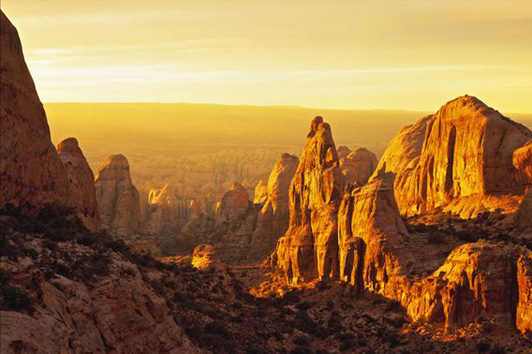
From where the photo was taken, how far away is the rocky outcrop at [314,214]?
71.1 meters

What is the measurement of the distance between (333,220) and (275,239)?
31.3 metres

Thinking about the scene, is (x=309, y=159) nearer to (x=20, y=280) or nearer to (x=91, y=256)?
(x=91, y=256)

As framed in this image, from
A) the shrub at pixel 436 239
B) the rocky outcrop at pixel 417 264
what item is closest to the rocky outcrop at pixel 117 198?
the rocky outcrop at pixel 417 264

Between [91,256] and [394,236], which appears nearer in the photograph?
[91,256]

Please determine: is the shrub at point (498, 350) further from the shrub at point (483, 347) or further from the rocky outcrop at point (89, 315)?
the rocky outcrop at point (89, 315)

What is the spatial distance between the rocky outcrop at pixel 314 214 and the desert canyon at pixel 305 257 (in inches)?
5.7

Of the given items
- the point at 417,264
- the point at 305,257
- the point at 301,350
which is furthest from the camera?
the point at 305,257

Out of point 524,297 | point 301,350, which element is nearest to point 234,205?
point 301,350

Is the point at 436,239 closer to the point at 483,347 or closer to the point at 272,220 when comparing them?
the point at 483,347

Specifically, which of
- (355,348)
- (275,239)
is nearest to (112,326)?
(355,348)

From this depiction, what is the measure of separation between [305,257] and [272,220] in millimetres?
29199

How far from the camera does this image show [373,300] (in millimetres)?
61844

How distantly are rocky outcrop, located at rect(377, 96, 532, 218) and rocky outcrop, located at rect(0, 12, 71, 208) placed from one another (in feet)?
122

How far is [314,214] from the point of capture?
74.9 meters
